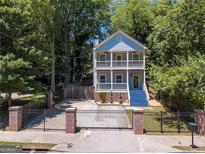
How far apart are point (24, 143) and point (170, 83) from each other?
1019cm

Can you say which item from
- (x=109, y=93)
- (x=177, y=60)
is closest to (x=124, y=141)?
(x=177, y=60)

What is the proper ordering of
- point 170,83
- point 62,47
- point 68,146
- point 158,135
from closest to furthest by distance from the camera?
point 68,146, point 158,135, point 170,83, point 62,47

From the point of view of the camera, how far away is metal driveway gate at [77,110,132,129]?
2390cm

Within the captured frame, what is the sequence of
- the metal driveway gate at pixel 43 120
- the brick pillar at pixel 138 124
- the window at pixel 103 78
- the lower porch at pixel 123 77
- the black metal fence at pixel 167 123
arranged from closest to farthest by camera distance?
the brick pillar at pixel 138 124
the black metal fence at pixel 167 123
the metal driveway gate at pixel 43 120
the lower porch at pixel 123 77
the window at pixel 103 78

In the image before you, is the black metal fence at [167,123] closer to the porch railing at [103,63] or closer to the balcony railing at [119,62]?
the balcony railing at [119,62]

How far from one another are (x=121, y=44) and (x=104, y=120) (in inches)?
658

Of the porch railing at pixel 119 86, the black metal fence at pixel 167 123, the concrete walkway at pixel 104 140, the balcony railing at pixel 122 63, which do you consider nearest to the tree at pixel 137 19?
the balcony railing at pixel 122 63

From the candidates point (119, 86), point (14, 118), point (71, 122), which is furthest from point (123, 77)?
point (14, 118)

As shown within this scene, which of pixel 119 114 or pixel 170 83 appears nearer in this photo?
pixel 170 83

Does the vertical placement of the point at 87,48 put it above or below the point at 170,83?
above

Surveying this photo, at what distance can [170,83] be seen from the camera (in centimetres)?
2316

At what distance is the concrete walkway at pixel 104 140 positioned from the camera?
57.8 ft

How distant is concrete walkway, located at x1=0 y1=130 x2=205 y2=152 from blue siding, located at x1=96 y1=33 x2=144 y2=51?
20387 millimetres

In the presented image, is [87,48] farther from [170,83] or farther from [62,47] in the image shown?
[170,83]
